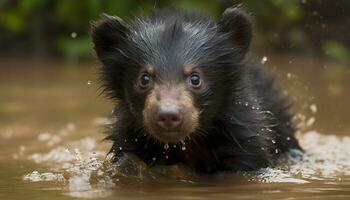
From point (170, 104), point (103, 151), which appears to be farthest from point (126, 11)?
point (170, 104)

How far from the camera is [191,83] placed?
6.11 metres

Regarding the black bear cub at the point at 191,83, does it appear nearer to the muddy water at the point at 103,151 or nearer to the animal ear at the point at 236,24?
the animal ear at the point at 236,24

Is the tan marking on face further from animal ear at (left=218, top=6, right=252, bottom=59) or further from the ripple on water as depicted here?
animal ear at (left=218, top=6, right=252, bottom=59)

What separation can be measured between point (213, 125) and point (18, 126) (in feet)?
12.5

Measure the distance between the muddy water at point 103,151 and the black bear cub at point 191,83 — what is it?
186 mm

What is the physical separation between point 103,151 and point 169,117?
8.99 ft

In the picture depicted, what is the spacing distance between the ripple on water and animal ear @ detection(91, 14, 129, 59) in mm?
905

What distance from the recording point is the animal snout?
5.59m

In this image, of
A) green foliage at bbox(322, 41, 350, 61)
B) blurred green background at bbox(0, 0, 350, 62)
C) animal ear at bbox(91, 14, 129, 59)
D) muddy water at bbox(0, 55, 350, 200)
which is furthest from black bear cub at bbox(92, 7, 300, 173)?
green foliage at bbox(322, 41, 350, 61)

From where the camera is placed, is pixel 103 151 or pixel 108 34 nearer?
pixel 108 34

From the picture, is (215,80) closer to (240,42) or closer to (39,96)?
(240,42)

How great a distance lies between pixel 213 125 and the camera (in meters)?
6.43

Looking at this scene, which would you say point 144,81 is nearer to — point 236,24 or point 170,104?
point 170,104

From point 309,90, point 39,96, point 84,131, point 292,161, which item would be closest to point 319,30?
point 309,90
